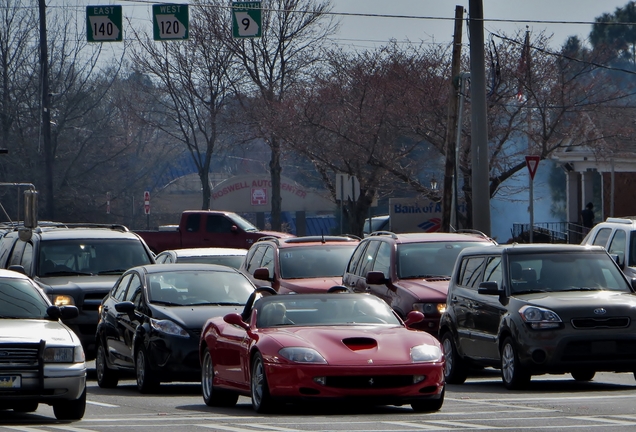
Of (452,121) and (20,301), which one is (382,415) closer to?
(20,301)

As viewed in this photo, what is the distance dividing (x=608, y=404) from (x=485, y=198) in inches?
523

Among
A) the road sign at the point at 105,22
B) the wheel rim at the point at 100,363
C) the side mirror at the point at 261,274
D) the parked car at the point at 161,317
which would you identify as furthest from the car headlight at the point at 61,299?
the road sign at the point at 105,22

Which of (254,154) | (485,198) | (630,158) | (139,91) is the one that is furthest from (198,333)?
(254,154)

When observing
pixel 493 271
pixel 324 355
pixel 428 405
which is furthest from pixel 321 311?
pixel 493 271

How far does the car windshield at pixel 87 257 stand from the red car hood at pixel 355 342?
304 inches

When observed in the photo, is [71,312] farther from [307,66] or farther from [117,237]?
[307,66]

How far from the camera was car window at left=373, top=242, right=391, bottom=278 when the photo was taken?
18125 mm

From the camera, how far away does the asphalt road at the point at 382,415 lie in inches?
407

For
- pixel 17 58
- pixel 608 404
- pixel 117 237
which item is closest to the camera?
pixel 608 404

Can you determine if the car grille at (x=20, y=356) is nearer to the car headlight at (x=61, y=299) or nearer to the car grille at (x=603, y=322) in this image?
the car grille at (x=603, y=322)

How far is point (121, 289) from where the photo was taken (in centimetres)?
1628

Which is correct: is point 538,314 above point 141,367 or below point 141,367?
above

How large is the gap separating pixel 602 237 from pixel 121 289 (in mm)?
7893

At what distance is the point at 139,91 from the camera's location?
62219mm
